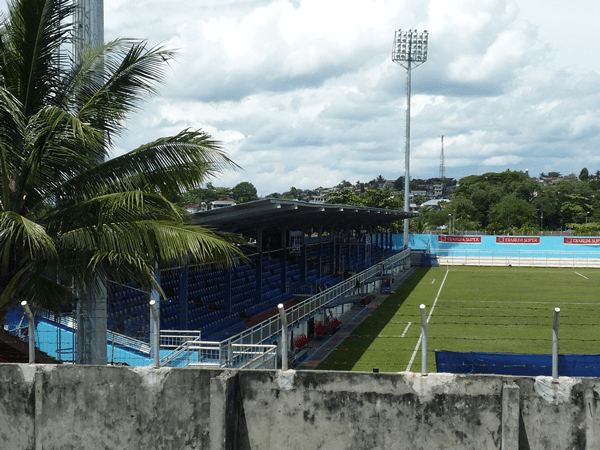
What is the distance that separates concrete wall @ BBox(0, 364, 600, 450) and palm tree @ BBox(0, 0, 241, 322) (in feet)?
5.60

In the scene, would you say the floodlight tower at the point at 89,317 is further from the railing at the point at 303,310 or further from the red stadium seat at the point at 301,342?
the red stadium seat at the point at 301,342

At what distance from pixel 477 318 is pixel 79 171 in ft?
89.1

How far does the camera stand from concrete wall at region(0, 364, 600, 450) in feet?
26.4

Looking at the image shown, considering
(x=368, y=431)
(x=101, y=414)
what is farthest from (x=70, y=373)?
(x=368, y=431)

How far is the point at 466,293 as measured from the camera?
4309cm

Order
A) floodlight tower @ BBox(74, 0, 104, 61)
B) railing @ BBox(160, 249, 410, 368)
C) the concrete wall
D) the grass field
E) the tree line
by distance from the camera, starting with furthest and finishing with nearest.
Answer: the tree line, the grass field, railing @ BBox(160, 249, 410, 368), floodlight tower @ BBox(74, 0, 104, 61), the concrete wall

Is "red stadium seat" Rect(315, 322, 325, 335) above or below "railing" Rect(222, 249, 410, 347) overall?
below

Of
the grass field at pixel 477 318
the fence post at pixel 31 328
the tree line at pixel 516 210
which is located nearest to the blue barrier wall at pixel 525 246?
the grass field at pixel 477 318

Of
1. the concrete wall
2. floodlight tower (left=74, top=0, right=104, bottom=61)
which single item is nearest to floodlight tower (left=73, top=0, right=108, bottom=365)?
floodlight tower (left=74, top=0, right=104, bottom=61)

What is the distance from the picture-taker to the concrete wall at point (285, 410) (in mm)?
8039

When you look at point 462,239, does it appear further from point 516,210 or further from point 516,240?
point 516,210

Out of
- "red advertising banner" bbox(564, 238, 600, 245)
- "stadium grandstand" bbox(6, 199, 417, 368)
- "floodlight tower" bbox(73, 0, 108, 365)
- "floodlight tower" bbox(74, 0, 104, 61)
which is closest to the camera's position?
"floodlight tower" bbox(73, 0, 108, 365)

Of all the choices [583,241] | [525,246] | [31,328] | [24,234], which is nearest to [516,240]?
[525,246]

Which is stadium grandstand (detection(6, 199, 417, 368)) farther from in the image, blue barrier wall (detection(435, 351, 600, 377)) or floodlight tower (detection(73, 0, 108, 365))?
blue barrier wall (detection(435, 351, 600, 377))
